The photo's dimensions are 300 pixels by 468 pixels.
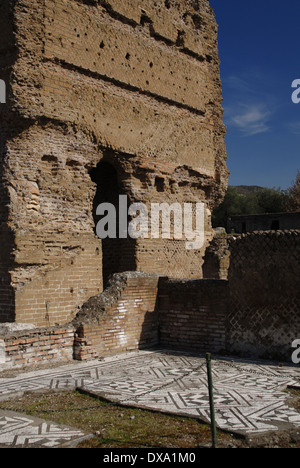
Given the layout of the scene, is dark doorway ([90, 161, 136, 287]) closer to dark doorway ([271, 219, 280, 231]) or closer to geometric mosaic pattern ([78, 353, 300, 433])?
geometric mosaic pattern ([78, 353, 300, 433])

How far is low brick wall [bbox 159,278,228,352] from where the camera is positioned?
6.81 metres

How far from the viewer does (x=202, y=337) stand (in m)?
6.93

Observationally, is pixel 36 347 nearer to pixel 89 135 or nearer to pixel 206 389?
pixel 206 389

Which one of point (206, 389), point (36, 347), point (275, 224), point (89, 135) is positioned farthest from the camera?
point (275, 224)

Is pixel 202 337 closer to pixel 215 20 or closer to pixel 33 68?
pixel 33 68

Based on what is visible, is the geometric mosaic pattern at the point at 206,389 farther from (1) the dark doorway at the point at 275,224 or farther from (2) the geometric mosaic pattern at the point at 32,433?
(1) the dark doorway at the point at 275,224

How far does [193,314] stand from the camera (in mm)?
7098

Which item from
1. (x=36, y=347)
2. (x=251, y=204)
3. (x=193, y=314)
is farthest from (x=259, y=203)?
(x=36, y=347)

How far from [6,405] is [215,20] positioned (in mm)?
11605

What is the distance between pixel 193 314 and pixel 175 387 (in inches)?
89.9

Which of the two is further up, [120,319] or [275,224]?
[275,224]

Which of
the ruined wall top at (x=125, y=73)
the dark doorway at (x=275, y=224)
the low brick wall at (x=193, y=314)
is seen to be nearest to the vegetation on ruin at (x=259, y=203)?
the dark doorway at (x=275, y=224)

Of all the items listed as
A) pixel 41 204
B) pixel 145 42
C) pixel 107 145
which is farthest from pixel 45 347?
pixel 145 42

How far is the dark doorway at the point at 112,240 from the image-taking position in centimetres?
1022
